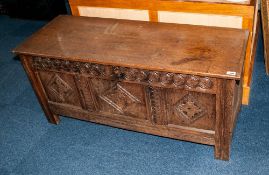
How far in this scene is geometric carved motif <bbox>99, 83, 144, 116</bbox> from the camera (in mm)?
2059

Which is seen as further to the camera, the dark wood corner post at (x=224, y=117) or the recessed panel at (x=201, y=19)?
the recessed panel at (x=201, y=19)

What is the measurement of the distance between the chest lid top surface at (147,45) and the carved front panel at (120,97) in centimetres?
19

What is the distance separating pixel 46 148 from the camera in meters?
2.42

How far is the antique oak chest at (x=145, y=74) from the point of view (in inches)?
71.1

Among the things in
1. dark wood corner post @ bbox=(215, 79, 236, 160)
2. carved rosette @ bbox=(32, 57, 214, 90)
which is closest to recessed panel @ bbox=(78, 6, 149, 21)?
carved rosette @ bbox=(32, 57, 214, 90)

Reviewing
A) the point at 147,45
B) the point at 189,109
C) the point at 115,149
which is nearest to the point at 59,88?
the point at 115,149

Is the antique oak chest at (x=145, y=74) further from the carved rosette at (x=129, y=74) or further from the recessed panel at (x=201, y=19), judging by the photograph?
the recessed panel at (x=201, y=19)

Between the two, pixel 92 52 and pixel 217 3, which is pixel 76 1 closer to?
pixel 92 52

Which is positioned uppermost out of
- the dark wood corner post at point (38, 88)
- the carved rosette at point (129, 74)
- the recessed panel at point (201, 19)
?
the recessed panel at point (201, 19)

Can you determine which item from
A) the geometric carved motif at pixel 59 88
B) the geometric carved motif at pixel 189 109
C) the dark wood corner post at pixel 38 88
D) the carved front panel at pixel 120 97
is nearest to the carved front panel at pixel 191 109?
the geometric carved motif at pixel 189 109

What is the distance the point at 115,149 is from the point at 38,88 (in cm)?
75

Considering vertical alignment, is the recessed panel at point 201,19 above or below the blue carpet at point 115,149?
above

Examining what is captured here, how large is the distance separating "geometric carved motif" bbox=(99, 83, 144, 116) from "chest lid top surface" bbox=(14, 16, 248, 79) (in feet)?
0.80

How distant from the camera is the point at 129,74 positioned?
1939 millimetres
